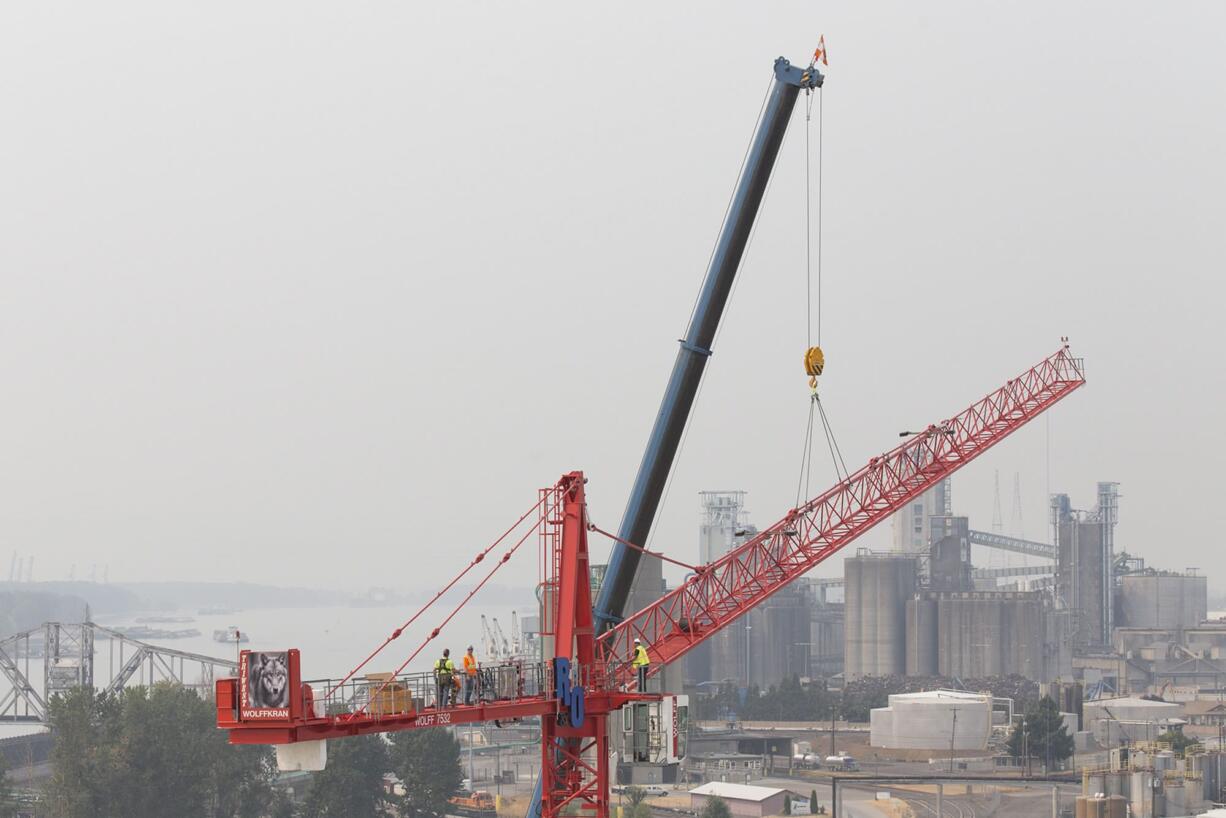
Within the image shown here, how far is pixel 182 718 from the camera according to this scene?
107812 mm

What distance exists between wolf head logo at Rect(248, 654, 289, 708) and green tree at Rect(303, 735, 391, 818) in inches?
3023

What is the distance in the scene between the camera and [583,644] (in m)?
47.4

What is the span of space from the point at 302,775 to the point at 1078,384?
84092mm

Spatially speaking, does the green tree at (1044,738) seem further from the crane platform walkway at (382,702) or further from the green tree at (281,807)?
the crane platform walkway at (382,702)

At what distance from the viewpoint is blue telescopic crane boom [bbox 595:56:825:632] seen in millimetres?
56406

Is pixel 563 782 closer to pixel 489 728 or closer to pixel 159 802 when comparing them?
pixel 159 802

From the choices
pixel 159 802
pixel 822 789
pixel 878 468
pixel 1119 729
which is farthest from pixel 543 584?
pixel 1119 729

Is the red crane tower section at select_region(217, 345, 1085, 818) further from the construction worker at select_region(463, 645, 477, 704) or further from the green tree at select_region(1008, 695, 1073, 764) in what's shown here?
A: the green tree at select_region(1008, 695, 1073, 764)

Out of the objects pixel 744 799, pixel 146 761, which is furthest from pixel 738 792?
pixel 146 761

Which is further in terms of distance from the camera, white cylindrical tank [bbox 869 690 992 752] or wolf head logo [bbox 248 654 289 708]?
white cylindrical tank [bbox 869 690 992 752]

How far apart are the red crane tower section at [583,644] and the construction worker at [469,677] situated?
0.48 m

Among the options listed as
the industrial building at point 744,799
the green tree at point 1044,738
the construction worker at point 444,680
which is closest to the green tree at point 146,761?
the industrial building at point 744,799

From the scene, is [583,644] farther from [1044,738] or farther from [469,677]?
[1044,738]

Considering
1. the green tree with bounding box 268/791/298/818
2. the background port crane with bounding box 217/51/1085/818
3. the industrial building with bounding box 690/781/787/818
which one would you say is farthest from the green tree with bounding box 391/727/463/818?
the background port crane with bounding box 217/51/1085/818
